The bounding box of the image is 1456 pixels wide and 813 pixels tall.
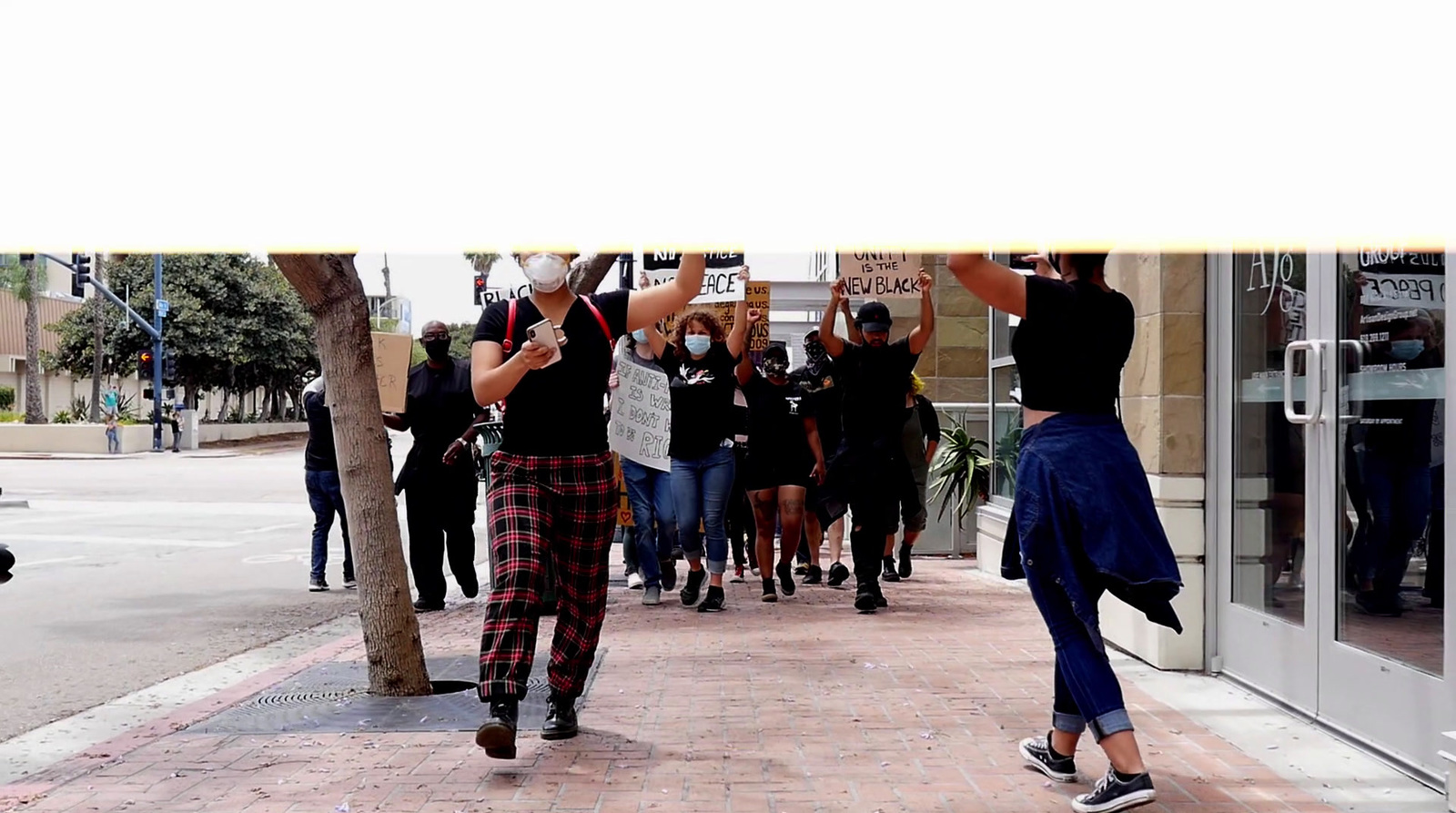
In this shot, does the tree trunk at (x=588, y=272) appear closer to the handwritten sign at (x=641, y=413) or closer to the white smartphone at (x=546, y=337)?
the handwritten sign at (x=641, y=413)

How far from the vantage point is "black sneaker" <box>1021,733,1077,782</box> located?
15.0ft

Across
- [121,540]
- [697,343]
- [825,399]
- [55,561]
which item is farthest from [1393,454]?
[121,540]

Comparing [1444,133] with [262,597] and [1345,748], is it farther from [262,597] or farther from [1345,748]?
[262,597]

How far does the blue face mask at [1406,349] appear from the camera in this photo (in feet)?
15.1

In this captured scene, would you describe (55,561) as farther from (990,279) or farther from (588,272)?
(990,279)

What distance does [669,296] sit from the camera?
533cm

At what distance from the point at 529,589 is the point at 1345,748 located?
9.77ft

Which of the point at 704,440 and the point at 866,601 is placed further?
the point at 704,440

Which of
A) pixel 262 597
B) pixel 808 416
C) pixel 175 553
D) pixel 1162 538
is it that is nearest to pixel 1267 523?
pixel 1162 538

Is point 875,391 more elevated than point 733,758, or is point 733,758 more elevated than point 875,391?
point 875,391

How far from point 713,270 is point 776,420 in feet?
4.60

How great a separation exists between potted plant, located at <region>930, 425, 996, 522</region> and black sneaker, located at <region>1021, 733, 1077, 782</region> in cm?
775

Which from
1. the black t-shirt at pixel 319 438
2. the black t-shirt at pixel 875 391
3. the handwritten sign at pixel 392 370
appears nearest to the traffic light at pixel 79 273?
the black t-shirt at pixel 319 438

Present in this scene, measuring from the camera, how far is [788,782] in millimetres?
4629
